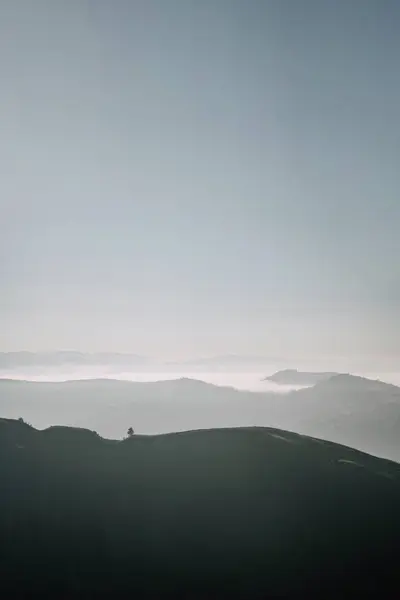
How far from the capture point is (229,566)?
169 feet

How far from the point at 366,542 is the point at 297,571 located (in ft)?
27.2

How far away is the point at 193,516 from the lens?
56.7 metres

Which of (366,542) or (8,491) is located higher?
(8,491)

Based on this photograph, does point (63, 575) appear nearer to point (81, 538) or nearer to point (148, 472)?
point (81, 538)

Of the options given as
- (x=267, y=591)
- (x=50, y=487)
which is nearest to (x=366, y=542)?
(x=267, y=591)

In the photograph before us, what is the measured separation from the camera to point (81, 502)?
57.9 m

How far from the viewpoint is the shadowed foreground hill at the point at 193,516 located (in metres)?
49.8

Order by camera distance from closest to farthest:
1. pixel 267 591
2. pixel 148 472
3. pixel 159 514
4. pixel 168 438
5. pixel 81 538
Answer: pixel 267 591 < pixel 81 538 < pixel 159 514 < pixel 148 472 < pixel 168 438

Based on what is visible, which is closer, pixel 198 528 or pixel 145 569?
pixel 145 569

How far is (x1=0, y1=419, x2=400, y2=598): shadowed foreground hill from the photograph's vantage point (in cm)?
4975

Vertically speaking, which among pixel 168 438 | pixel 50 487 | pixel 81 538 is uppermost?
pixel 168 438

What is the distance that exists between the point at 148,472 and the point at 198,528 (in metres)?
9.77

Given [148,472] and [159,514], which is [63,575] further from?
[148,472]

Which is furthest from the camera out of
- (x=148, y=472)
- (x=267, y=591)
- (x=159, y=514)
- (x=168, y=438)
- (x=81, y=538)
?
(x=168, y=438)
